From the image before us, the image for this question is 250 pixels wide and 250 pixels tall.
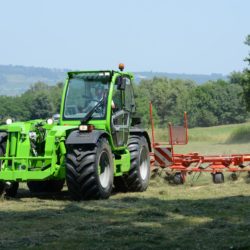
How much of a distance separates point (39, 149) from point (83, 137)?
134cm

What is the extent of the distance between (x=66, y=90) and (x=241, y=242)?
6.94 m

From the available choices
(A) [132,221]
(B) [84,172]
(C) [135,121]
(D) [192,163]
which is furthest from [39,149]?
(D) [192,163]

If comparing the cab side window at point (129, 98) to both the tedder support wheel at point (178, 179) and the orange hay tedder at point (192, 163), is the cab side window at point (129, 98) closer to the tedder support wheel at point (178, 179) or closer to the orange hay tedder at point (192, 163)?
the orange hay tedder at point (192, 163)

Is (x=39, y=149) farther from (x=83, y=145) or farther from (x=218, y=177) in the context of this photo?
(x=218, y=177)

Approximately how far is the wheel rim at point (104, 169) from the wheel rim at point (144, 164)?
201 centimetres

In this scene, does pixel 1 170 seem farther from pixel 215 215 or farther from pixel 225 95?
pixel 225 95

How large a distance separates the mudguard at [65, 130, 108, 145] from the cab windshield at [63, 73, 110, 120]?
77 cm

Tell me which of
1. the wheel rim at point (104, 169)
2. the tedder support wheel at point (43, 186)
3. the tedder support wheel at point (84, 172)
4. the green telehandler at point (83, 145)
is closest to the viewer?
the tedder support wheel at point (84, 172)

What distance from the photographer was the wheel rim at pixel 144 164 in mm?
14817

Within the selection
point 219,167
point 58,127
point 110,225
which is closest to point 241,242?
point 110,225

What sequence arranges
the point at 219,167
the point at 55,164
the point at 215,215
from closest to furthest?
the point at 215,215, the point at 55,164, the point at 219,167

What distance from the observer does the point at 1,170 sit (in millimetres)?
12500

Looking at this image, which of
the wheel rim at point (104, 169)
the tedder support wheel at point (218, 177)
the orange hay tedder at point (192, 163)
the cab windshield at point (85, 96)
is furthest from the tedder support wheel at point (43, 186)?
the tedder support wheel at point (218, 177)

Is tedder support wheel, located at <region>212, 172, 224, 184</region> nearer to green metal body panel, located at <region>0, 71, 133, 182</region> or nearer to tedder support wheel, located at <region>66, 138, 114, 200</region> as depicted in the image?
green metal body panel, located at <region>0, 71, 133, 182</region>
